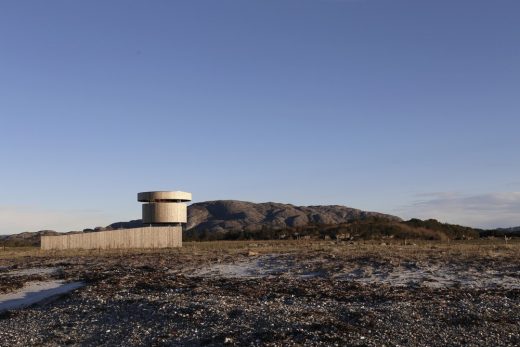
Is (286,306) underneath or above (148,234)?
underneath

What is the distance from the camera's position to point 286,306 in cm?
1919

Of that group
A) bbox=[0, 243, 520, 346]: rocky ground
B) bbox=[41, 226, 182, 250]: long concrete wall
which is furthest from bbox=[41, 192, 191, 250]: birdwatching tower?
bbox=[0, 243, 520, 346]: rocky ground

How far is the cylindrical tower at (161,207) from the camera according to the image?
223 feet

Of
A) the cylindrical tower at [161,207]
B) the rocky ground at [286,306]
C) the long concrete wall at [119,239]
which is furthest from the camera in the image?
the cylindrical tower at [161,207]

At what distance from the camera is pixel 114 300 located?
21.1 metres

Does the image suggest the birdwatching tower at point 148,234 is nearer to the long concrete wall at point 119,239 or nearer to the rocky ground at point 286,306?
the long concrete wall at point 119,239

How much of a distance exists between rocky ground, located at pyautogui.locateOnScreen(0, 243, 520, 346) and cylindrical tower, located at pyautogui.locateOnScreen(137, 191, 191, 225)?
111ft

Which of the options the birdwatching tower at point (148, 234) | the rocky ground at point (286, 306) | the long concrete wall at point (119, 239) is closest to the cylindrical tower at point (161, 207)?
the birdwatching tower at point (148, 234)

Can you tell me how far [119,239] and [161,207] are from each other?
11618 millimetres

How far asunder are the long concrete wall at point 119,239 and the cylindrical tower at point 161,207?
7.86 metres

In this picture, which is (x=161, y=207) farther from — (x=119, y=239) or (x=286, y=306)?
(x=286, y=306)

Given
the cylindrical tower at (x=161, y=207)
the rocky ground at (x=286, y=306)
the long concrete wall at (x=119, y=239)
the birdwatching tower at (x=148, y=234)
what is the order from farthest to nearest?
1. the cylindrical tower at (x=161, y=207)
2. the birdwatching tower at (x=148, y=234)
3. the long concrete wall at (x=119, y=239)
4. the rocky ground at (x=286, y=306)

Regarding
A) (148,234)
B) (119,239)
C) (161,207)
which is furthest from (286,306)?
(161,207)

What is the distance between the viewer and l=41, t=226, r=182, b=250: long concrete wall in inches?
2146
